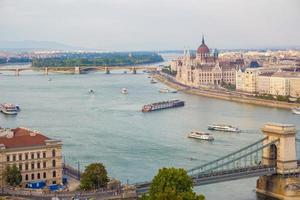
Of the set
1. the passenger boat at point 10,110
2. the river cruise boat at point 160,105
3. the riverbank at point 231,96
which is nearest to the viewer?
the passenger boat at point 10,110

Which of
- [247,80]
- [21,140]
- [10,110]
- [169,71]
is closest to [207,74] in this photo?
[247,80]

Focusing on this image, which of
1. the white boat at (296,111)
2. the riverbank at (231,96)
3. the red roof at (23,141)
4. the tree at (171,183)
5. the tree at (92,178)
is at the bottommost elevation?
the riverbank at (231,96)

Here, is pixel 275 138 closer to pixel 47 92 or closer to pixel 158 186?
pixel 158 186

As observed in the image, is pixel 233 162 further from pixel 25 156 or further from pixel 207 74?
pixel 207 74

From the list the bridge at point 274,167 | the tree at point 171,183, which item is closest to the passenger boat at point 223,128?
the bridge at point 274,167

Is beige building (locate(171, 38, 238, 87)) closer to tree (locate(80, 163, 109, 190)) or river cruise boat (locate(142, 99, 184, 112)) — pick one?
river cruise boat (locate(142, 99, 184, 112))

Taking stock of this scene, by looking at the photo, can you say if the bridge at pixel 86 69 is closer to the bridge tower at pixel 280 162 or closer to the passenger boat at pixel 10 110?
the passenger boat at pixel 10 110

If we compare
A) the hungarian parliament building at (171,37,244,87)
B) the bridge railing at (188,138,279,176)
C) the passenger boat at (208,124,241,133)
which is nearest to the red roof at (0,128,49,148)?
the bridge railing at (188,138,279,176)
